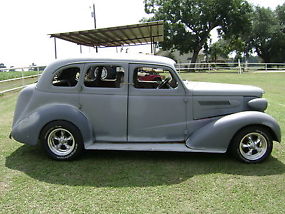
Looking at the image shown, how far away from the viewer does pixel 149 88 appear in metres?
4.53

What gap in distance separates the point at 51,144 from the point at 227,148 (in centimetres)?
293

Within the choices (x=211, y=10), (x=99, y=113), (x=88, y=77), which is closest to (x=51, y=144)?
(x=99, y=113)

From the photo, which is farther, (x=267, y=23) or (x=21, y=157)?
(x=267, y=23)

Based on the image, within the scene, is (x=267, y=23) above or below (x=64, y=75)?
above

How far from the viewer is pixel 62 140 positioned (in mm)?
4465

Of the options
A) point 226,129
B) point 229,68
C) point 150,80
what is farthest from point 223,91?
point 229,68

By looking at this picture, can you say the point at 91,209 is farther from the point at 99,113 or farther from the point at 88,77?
the point at 88,77

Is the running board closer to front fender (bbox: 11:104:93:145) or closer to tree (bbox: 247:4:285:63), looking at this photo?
front fender (bbox: 11:104:93:145)

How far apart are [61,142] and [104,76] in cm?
138

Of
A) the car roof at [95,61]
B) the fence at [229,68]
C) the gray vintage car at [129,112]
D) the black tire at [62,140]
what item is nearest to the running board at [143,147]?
the gray vintage car at [129,112]

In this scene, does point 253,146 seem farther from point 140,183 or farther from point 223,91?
point 140,183

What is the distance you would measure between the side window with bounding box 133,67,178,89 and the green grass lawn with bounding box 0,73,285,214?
1.25 m

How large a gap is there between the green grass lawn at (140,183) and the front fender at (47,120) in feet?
1.43

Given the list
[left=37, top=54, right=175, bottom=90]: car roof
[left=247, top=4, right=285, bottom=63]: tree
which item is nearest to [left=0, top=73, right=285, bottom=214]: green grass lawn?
[left=37, top=54, right=175, bottom=90]: car roof
